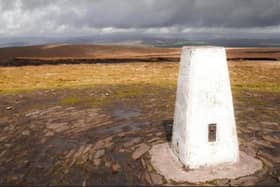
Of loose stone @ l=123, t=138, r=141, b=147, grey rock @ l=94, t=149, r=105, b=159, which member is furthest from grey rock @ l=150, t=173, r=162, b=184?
loose stone @ l=123, t=138, r=141, b=147

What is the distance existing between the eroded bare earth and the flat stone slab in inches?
7.4

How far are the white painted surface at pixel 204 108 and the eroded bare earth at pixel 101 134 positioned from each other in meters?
0.76

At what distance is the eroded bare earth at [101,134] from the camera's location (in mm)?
6414

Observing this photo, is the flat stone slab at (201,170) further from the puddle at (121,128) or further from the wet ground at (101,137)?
the puddle at (121,128)

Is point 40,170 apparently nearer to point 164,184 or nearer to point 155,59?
point 164,184

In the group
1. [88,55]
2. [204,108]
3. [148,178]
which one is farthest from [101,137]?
[88,55]

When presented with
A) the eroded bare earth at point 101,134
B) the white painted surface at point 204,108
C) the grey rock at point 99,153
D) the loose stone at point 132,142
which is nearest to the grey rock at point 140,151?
the eroded bare earth at point 101,134

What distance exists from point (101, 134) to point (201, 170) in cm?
350

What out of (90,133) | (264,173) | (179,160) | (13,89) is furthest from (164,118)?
(13,89)

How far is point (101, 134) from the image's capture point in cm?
891

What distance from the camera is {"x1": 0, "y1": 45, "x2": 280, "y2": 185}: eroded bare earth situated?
21.0 feet

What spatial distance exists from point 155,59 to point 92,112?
27671 mm

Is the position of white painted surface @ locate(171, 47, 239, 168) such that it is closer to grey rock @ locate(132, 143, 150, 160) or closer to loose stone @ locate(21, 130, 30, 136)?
grey rock @ locate(132, 143, 150, 160)

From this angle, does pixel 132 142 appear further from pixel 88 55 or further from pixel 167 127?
pixel 88 55
